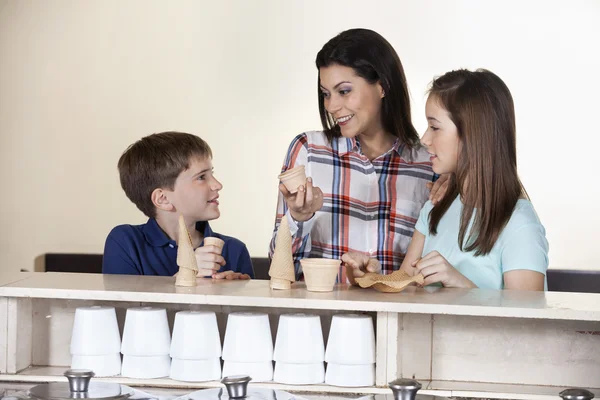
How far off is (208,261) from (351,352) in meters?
0.48

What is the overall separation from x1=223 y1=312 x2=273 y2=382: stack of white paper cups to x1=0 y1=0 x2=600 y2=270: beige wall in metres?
2.77

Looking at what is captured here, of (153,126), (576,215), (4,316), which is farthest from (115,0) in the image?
(4,316)

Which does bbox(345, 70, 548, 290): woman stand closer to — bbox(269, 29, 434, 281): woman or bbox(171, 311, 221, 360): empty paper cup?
bbox(269, 29, 434, 281): woman

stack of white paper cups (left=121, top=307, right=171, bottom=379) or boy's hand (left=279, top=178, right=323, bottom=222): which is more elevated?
boy's hand (left=279, top=178, right=323, bottom=222)

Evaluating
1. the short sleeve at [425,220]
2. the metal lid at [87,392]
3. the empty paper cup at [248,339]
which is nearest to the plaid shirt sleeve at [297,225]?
the short sleeve at [425,220]

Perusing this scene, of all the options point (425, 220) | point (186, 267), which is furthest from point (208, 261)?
point (425, 220)

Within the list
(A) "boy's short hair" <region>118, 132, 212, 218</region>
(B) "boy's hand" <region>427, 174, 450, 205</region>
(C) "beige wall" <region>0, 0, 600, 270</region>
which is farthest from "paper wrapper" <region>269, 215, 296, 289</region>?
(C) "beige wall" <region>0, 0, 600, 270</region>

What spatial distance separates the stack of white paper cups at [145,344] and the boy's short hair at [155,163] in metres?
0.87

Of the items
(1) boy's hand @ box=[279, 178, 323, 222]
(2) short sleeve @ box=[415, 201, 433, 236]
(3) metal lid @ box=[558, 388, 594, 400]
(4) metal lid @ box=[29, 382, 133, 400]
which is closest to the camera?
(3) metal lid @ box=[558, 388, 594, 400]

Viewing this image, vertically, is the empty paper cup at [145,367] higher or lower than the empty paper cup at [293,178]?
lower

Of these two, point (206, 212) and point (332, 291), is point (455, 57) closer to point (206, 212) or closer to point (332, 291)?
point (206, 212)

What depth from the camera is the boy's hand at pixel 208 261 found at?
189 centimetres

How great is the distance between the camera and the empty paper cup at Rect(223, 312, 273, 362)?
158cm

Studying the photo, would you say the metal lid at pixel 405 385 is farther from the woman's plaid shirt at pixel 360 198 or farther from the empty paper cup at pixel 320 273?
the woman's plaid shirt at pixel 360 198
